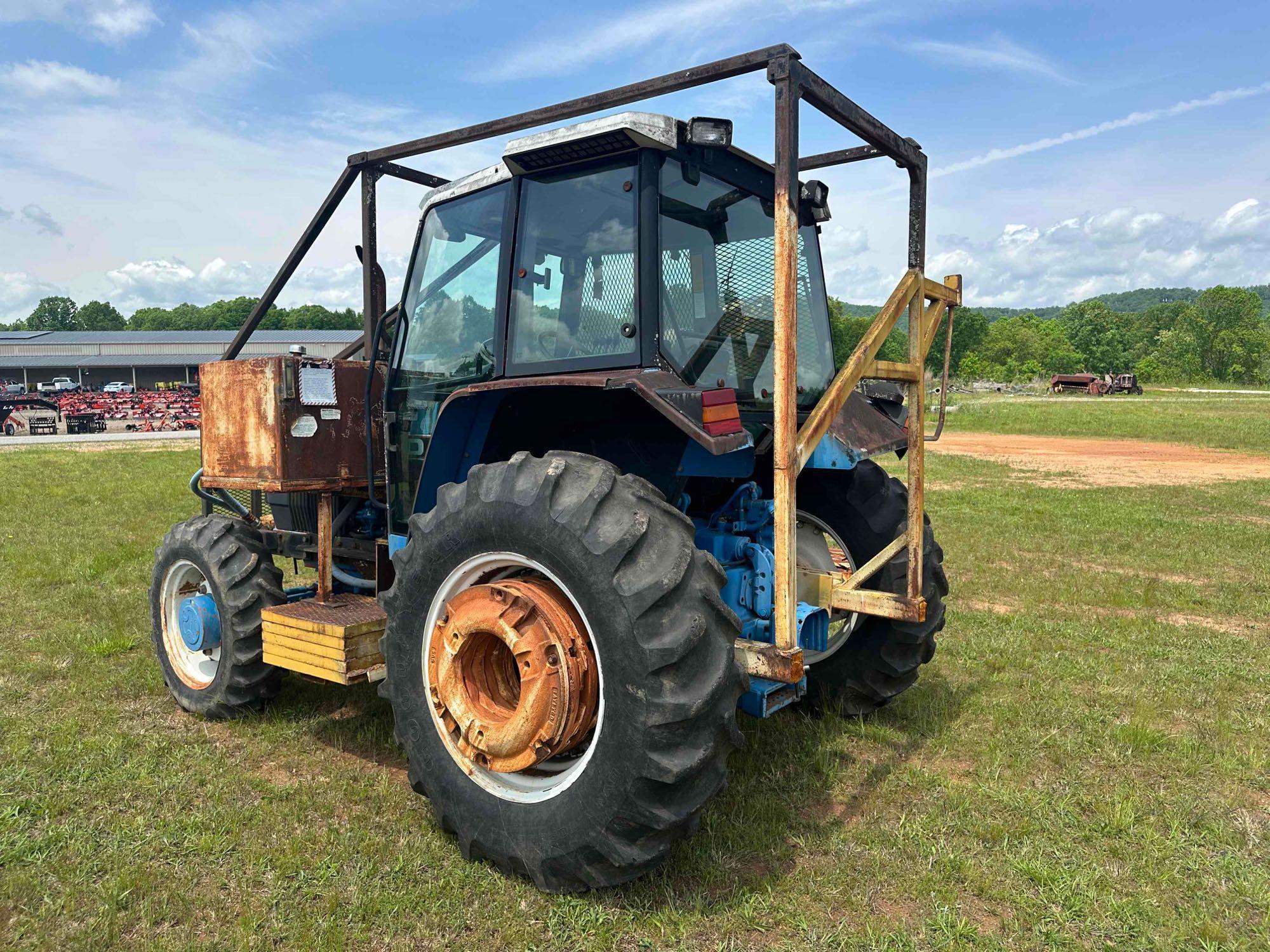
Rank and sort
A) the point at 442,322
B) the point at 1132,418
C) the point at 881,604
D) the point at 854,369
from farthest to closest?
the point at 1132,418
the point at 442,322
the point at 881,604
the point at 854,369

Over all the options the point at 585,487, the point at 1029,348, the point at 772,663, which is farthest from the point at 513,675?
the point at 1029,348

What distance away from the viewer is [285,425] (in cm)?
468

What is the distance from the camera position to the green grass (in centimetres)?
2697

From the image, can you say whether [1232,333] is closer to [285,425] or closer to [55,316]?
[285,425]

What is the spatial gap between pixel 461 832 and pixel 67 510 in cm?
1199

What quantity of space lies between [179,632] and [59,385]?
249ft

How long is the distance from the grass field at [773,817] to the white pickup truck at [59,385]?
67.6 metres

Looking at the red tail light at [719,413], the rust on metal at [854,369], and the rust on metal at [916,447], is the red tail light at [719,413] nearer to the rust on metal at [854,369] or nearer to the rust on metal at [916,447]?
the rust on metal at [854,369]

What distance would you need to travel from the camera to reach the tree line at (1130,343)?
9425cm

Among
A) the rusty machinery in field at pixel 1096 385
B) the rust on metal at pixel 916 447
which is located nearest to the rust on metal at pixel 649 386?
the rust on metal at pixel 916 447

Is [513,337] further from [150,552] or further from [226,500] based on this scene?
[150,552]

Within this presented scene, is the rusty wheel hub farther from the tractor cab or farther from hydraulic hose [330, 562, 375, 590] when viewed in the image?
hydraulic hose [330, 562, 375, 590]

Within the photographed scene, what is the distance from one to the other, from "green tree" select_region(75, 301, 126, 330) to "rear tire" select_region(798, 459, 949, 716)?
148214 mm

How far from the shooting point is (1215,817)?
3.70 m
